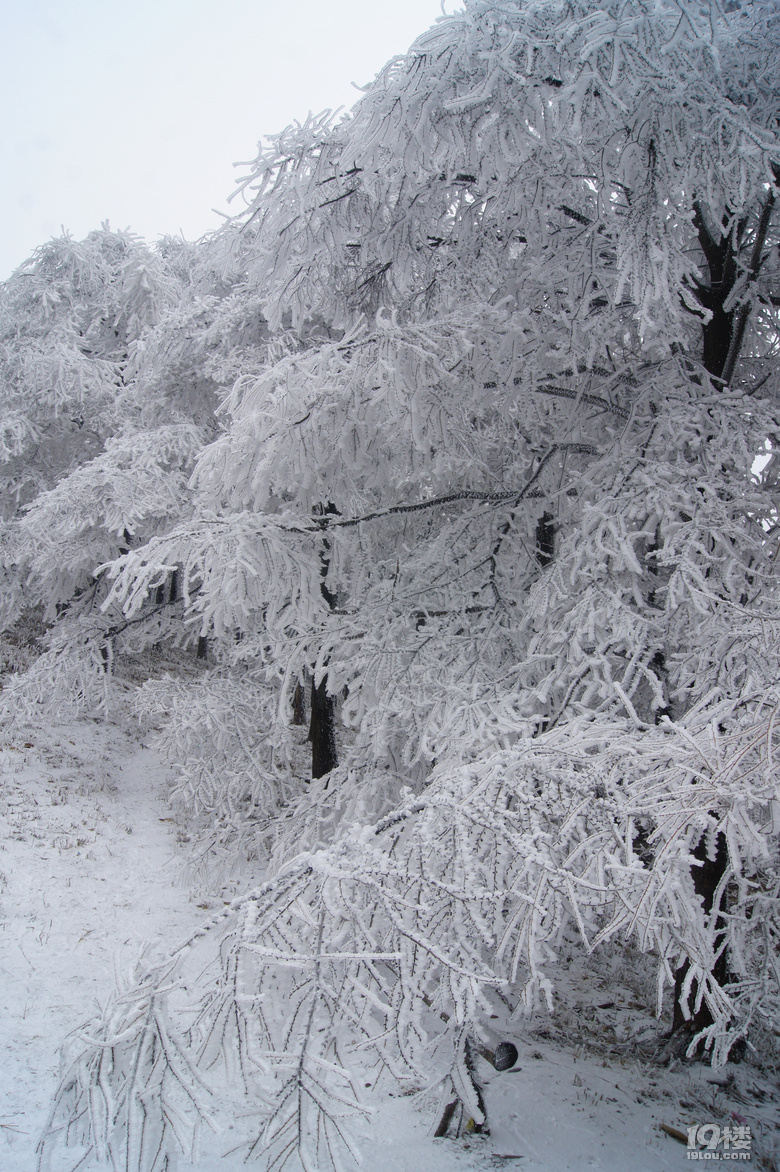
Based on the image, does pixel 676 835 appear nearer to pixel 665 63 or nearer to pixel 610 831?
pixel 610 831

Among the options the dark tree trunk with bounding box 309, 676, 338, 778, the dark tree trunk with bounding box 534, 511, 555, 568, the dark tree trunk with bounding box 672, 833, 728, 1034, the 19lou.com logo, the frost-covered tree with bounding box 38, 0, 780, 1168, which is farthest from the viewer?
the dark tree trunk with bounding box 309, 676, 338, 778

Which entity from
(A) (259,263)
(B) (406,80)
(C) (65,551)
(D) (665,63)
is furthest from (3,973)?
(D) (665,63)

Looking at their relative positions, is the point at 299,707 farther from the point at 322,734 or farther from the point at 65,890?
the point at 65,890

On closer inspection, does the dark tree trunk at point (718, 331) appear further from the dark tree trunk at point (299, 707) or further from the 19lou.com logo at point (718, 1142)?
the dark tree trunk at point (299, 707)

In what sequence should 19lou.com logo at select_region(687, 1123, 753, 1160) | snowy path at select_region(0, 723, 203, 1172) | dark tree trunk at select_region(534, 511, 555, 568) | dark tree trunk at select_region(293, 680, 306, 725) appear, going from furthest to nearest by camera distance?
dark tree trunk at select_region(293, 680, 306, 725), dark tree trunk at select_region(534, 511, 555, 568), snowy path at select_region(0, 723, 203, 1172), 19lou.com logo at select_region(687, 1123, 753, 1160)

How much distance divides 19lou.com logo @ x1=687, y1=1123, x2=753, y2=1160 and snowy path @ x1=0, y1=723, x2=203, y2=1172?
11.5 ft

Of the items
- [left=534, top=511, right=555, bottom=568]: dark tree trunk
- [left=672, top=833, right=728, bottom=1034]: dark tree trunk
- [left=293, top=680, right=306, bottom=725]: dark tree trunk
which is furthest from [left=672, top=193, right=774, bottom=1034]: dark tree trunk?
[left=293, top=680, right=306, bottom=725]: dark tree trunk

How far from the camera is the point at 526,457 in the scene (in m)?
5.45

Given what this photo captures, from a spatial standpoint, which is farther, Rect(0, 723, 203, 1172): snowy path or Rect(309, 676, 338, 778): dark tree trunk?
Rect(309, 676, 338, 778): dark tree trunk

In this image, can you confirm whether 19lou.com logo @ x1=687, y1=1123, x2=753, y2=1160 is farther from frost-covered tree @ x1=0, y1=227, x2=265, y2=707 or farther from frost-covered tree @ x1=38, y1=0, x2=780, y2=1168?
frost-covered tree @ x1=0, y1=227, x2=265, y2=707

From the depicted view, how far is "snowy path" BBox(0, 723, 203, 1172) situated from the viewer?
4484 millimetres

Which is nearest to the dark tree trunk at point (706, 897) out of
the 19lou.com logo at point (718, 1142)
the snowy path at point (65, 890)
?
the 19lou.com logo at point (718, 1142)

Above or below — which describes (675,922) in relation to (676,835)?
below

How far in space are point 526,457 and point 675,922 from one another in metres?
3.87
